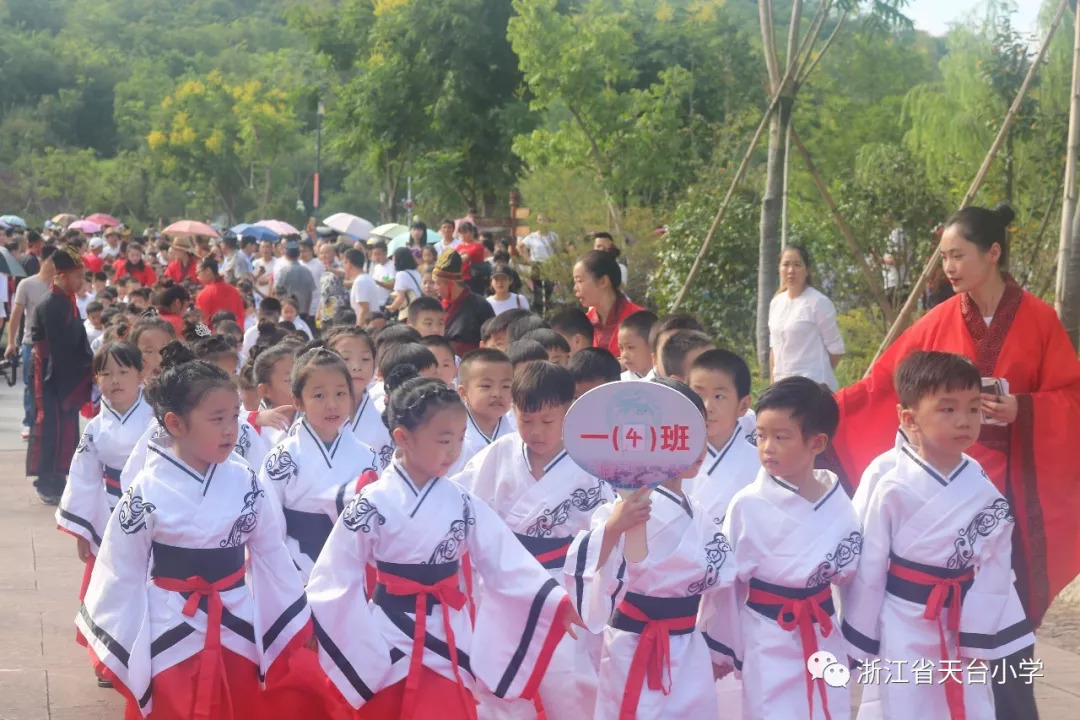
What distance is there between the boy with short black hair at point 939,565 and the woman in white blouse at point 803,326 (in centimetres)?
441

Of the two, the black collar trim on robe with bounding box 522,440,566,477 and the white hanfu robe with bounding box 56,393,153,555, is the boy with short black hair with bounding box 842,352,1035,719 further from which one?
the white hanfu robe with bounding box 56,393,153,555

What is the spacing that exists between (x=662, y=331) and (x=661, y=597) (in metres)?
2.26

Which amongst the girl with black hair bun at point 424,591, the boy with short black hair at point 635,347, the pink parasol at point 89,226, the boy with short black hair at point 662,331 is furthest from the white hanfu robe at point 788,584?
the pink parasol at point 89,226

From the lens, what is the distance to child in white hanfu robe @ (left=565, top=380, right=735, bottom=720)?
4.30m

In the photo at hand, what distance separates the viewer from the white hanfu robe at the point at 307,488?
17.6 feet

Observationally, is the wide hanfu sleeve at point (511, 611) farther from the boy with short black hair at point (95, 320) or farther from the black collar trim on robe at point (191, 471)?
the boy with short black hair at point (95, 320)

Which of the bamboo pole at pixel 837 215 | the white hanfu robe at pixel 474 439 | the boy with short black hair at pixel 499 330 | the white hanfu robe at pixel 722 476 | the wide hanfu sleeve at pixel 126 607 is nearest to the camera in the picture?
the wide hanfu sleeve at pixel 126 607

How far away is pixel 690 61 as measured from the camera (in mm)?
21578

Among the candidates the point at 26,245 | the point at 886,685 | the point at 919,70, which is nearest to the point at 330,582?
the point at 886,685

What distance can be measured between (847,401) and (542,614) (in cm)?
154

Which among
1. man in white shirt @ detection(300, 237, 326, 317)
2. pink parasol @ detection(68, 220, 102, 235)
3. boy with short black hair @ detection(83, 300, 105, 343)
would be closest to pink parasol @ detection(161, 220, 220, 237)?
pink parasol @ detection(68, 220, 102, 235)

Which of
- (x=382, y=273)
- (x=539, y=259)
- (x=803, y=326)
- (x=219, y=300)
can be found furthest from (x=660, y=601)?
(x=539, y=259)

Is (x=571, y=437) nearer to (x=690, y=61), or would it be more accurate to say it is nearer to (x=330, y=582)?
(x=330, y=582)

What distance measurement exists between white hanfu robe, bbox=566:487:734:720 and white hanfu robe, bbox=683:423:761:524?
30.3 inches
